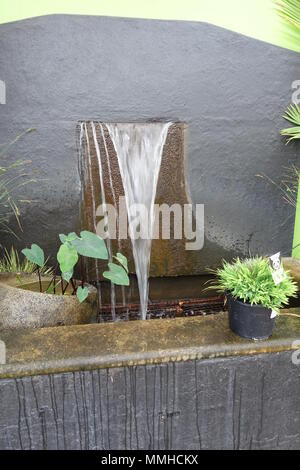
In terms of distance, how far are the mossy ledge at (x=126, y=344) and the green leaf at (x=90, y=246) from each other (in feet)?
1.18

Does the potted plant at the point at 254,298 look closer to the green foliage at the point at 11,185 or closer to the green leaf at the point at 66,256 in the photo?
the green leaf at the point at 66,256

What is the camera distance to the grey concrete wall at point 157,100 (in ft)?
8.26

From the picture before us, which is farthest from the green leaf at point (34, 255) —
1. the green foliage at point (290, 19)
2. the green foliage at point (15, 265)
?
the green foliage at point (290, 19)

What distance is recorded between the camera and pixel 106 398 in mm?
1487

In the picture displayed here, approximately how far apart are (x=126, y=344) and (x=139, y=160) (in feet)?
5.34

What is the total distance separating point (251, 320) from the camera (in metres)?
1.58

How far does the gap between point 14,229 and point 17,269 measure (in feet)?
1.08

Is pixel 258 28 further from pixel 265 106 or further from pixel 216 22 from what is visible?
pixel 265 106

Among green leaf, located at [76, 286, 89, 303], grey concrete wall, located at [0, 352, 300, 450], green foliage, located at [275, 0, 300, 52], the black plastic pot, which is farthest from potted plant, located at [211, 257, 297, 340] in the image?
green foliage, located at [275, 0, 300, 52]

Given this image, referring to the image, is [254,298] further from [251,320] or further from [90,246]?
[90,246]

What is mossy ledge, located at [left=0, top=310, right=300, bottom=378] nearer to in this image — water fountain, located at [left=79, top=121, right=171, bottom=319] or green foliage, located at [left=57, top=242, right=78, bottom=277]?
green foliage, located at [left=57, top=242, right=78, bottom=277]

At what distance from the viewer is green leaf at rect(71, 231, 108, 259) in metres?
1.76

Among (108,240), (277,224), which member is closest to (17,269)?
(108,240)

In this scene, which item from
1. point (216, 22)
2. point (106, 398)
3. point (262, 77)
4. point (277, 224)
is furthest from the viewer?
point (277, 224)
